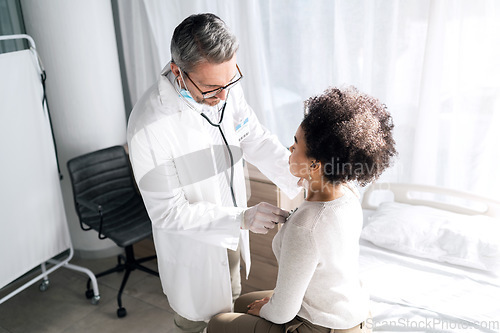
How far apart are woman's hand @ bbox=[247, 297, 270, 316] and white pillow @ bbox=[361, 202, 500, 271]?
91cm

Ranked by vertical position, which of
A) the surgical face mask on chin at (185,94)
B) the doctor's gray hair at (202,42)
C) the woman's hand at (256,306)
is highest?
the doctor's gray hair at (202,42)

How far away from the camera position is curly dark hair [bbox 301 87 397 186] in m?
1.27

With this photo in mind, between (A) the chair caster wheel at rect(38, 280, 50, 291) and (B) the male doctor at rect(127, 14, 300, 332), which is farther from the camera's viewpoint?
(A) the chair caster wheel at rect(38, 280, 50, 291)

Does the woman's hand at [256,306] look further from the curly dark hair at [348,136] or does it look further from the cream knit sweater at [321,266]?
the curly dark hair at [348,136]

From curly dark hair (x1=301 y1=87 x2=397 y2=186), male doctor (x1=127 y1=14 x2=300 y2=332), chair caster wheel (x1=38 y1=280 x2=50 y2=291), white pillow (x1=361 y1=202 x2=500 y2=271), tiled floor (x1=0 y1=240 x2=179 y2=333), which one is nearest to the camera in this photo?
curly dark hair (x1=301 y1=87 x2=397 y2=186)

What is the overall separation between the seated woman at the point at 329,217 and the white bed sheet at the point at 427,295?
48cm

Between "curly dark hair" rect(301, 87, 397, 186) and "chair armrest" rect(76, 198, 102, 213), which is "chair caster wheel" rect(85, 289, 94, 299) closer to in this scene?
"chair armrest" rect(76, 198, 102, 213)

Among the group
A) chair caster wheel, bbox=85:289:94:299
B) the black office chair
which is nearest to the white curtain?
the black office chair

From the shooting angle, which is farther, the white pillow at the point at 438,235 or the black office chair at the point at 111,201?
the black office chair at the point at 111,201

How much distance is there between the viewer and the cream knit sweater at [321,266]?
50.9 inches

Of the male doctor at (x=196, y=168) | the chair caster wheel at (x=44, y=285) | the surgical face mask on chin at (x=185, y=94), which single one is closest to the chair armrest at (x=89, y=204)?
the chair caster wheel at (x=44, y=285)

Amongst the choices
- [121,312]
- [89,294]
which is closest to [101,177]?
[89,294]

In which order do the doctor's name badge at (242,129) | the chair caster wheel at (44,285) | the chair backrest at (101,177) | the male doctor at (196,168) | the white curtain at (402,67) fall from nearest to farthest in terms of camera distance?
the male doctor at (196,168)
the doctor's name badge at (242,129)
the white curtain at (402,67)
the chair backrest at (101,177)
the chair caster wheel at (44,285)

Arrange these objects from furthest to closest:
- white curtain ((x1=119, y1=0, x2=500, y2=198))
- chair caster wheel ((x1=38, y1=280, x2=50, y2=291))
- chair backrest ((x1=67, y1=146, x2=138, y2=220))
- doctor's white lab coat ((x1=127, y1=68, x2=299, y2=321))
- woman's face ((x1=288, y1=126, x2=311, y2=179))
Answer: chair caster wheel ((x1=38, y1=280, x2=50, y2=291)), chair backrest ((x1=67, y1=146, x2=138, y2=220)), white curtain ((x1=119, y1=0, x2=500, y2=198)), doctor's white lab coat ((x1=127, y1=68, x2=299, y2=321)), woman's face ((x1=288, y1=126, x2=311, y2=179))
